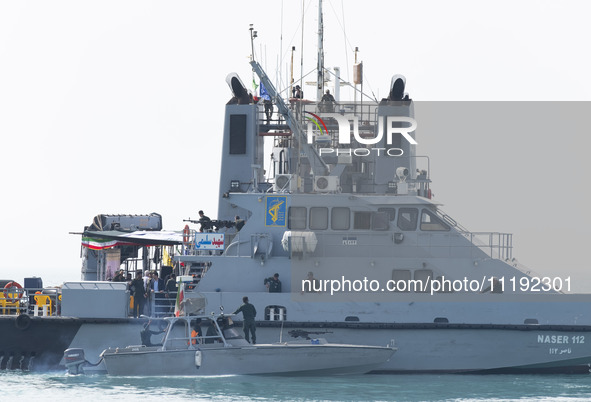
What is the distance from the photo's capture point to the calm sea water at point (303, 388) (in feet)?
61.7

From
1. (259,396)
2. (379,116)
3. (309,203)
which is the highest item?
(379,116)

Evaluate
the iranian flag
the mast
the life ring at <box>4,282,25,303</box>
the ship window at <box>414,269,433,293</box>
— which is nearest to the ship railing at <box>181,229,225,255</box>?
the iranian flag

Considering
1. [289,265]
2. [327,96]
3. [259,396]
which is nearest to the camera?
[259,396]

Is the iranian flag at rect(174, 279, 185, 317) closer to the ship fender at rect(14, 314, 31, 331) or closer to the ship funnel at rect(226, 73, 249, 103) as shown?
the ship fender at rect(14, 314, 31, 331)

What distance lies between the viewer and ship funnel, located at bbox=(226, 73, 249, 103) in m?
24.0

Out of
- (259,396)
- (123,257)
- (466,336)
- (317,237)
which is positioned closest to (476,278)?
(466,336)

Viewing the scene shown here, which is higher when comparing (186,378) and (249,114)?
(249,114)

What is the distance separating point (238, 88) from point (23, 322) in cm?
731

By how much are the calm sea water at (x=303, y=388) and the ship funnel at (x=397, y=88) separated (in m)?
6.49

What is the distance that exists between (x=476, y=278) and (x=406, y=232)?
5.86 feet

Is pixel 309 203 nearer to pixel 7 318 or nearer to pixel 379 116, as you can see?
pixel 379 116

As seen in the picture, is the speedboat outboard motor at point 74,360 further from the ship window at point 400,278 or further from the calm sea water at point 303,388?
the ship window at point 400,278

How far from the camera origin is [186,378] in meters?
20.2

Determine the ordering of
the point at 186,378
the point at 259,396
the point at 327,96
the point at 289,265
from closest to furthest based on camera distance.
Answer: the point at 259,396
the point at 186,378
the point at 289,265
the point at 327,96
